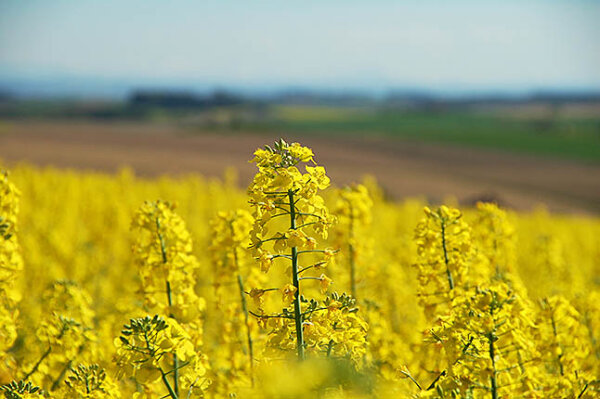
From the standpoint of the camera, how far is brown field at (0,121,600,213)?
40.7 meters

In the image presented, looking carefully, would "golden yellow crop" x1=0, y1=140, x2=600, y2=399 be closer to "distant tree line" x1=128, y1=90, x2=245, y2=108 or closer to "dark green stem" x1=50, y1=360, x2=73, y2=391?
"dark green stem" x1=50, y1=360, x2=73, y2=391

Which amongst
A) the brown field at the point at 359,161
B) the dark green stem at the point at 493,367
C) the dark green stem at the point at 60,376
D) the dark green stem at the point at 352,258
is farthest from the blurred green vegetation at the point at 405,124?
the dark green stem at the point at 60,376

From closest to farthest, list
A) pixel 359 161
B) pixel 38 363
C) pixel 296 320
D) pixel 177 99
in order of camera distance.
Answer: pixel 296 320, pixel 38 363, pixel 359 161, pixel 177 99

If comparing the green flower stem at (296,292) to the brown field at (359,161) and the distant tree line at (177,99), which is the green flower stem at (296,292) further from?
the distant tree line at (177,99)

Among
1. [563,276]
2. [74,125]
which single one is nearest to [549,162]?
[563,276]

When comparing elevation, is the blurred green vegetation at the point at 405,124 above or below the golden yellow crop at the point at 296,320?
above

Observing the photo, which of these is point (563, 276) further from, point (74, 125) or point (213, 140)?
point (74, 125)

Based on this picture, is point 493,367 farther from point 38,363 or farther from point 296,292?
point 38,363

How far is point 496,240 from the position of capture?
19.2ft

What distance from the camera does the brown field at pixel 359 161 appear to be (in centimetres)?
4066

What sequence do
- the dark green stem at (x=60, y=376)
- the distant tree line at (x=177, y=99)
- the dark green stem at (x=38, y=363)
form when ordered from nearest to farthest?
1. the dark green stem at (x=38, y=363)
2. the dark green stem at (x=60, y=376)
3. the distant tree line at (x=177, y=99)

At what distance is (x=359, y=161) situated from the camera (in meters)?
53.1

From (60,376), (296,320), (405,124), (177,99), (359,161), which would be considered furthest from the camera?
(405,124)

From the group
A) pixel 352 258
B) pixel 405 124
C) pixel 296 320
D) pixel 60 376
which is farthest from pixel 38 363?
pixel 405 124
